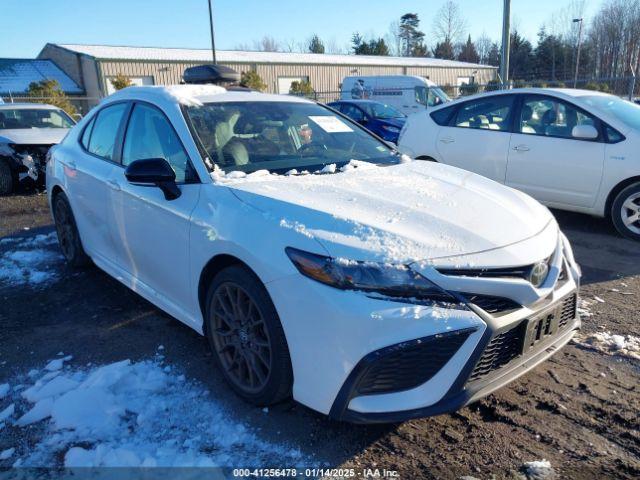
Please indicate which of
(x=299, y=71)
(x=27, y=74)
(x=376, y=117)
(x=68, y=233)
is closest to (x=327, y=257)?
(x=68, y=233)

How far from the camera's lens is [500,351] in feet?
7.23

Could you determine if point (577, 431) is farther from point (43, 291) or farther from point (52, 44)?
point (52, 44)

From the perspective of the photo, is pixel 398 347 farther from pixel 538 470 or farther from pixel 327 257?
pixel 538 470

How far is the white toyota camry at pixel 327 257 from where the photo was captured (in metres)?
2.09

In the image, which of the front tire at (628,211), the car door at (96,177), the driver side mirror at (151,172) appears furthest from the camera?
the front tire at (628,211)

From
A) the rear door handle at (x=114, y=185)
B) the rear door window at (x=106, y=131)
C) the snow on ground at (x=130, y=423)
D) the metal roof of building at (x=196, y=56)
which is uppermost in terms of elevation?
the metal roof of building at (x=196, y=56)

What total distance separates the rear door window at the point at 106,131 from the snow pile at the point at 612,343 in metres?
3.65

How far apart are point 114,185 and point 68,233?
158 centimetres

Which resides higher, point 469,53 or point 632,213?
point 469,53

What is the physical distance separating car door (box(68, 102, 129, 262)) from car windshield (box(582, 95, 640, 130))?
501cm

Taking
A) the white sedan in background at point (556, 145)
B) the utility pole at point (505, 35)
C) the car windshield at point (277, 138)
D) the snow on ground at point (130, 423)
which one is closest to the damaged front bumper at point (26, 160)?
the white sedan in background at point (556, 145)

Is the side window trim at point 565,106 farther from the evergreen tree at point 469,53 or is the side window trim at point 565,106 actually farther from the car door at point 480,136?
the evergreen tree at point 469,53

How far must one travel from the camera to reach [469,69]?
169ft

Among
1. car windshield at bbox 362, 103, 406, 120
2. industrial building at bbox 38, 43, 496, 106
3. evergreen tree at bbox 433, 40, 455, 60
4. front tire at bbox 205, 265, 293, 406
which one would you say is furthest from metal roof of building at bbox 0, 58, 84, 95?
evergreen tree at bbox 433, 40, 455, 60
